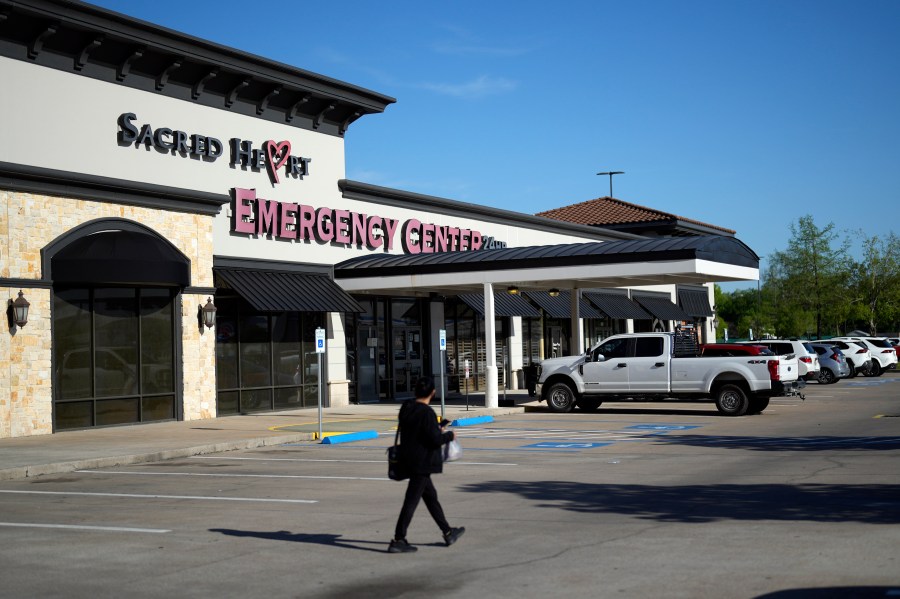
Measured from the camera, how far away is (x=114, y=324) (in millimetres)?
23719

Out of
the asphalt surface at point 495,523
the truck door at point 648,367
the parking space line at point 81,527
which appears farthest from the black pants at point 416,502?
the truck door at point 648,367

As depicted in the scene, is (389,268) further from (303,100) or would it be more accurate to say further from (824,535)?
(824,535)

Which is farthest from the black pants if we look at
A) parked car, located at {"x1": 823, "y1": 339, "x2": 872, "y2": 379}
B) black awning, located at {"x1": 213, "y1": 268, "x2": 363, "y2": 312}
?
parked car, located at {"x1": 823, "y1": 339, "x2": 872, "y2": 379}

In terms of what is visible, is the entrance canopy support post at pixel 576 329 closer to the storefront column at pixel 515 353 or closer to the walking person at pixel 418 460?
the storefront column at pixel 515 353

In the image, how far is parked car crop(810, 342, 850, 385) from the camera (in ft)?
138

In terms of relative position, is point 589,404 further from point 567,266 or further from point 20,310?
point 20,310

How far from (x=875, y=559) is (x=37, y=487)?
11350 mm

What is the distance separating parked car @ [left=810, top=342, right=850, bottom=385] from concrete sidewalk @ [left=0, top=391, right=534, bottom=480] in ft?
60.8

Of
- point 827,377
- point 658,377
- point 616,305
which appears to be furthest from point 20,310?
point 827,377

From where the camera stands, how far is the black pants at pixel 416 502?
30.5 feet

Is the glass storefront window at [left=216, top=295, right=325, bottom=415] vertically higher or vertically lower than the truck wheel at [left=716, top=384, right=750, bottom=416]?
higher

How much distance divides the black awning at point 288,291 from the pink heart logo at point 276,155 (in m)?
2.82

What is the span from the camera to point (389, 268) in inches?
1191

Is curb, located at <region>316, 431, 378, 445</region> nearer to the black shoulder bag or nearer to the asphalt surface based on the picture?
the asphalt surface
